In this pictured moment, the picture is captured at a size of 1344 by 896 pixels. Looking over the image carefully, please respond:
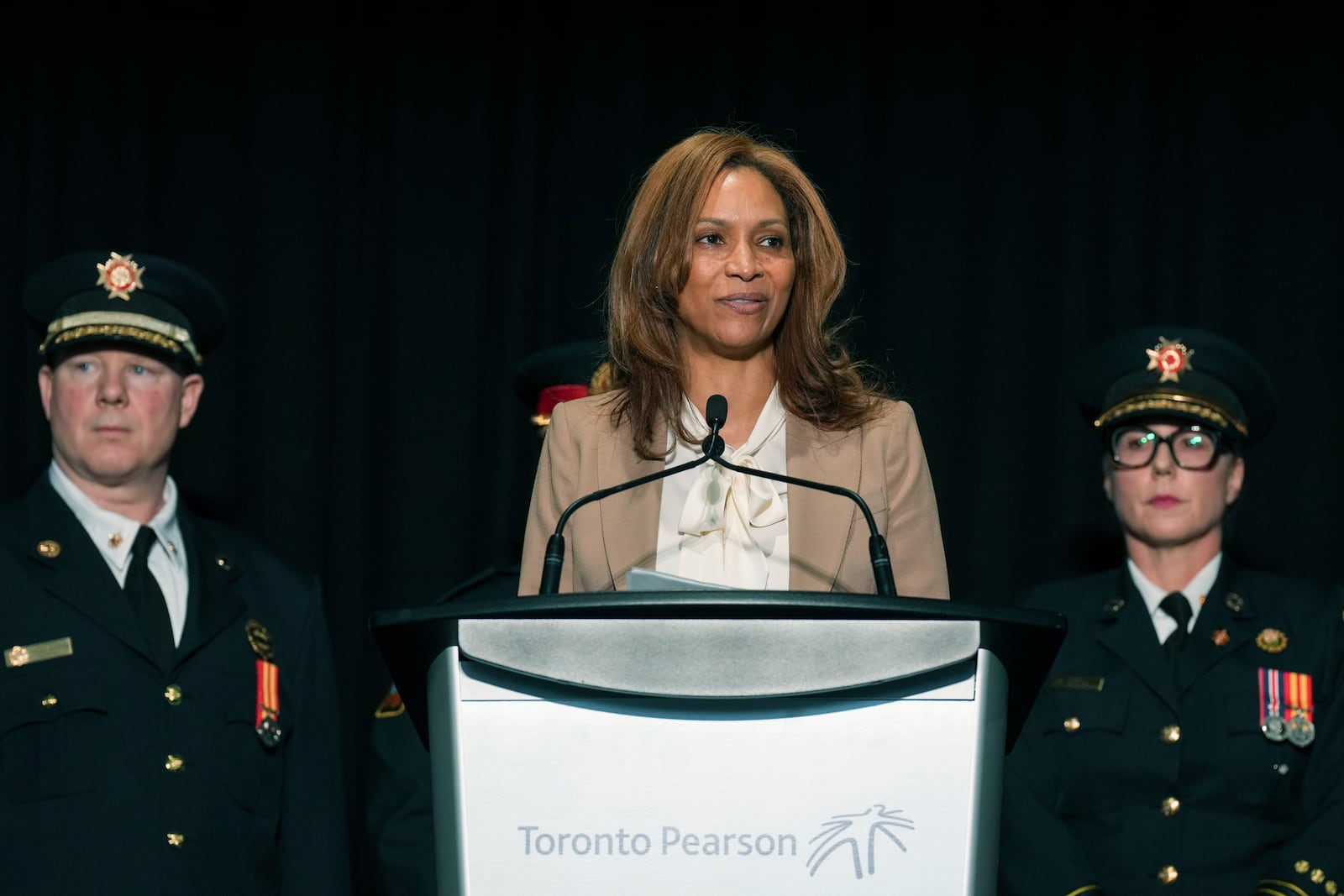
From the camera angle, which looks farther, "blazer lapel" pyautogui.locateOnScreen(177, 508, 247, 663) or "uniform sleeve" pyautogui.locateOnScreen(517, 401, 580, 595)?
"blazer lapel" pyautogui.locateOnScreen(177, 508, 247, 663)

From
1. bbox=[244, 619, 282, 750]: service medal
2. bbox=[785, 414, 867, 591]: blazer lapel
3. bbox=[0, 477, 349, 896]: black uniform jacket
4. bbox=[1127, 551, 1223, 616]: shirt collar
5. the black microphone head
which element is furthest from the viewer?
bbox=[1127, 551, 1223, 616]: shirt collar

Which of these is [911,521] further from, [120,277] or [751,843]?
[120,277]

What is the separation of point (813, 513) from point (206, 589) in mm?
1230

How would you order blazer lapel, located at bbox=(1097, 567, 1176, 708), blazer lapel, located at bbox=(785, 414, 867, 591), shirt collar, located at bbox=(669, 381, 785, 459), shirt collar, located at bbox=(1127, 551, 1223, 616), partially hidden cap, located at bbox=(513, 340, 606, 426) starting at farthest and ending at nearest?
partially hidden cap, located at bbox=(513, 340, 606, 426)
shirt collar, located at bbox=(1127, 551, 1223, 616)
blazer lapel, located at bbox=(1097, 567, 1176, 708)
shirt collar, located at bbox=(669, 381, 785, 459)
blazer lapel, located at bbox=(785, 414, 867, 591)

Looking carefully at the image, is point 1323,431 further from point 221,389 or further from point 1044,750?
point 221,389

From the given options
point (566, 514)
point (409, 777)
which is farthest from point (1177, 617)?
point (566, 514)

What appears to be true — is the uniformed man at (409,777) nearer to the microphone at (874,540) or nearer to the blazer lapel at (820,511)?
the blazer lapel at (820,511)

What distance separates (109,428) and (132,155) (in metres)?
1.04

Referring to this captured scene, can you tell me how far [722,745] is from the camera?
104cm

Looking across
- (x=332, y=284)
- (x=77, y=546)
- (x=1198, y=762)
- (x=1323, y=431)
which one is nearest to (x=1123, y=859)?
(x=1198, y=762)

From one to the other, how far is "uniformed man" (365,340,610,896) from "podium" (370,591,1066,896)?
1192 millimetres

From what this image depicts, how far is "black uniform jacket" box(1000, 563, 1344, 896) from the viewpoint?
7.79 feet

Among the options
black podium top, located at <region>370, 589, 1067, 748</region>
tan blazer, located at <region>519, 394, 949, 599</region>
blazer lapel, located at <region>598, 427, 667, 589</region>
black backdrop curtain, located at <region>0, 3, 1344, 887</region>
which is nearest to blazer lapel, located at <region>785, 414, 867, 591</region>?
tan blazer, located at <region>519, 394, 949, 599</region>

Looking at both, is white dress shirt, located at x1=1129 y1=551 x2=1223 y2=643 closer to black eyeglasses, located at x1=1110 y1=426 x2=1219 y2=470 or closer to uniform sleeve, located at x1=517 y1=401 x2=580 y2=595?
black eyeglasses, located at x1=1110 y1=426 x2=1219 y2=470
